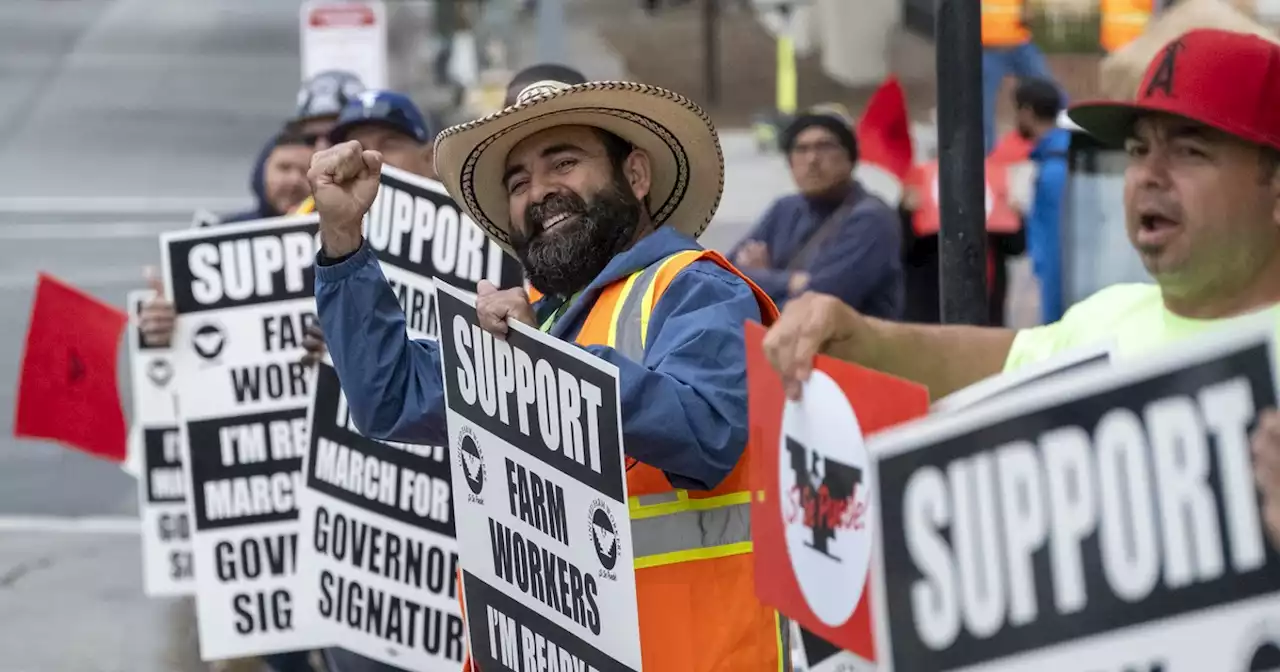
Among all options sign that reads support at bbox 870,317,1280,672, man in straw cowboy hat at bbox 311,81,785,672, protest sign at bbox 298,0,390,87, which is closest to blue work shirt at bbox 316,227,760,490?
man in straw cowboy hat at bbox 311,81,785,672

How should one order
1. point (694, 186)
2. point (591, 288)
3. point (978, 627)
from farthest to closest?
1. point (694, 186)
2. point (591, 288)
3. point (978, 627)

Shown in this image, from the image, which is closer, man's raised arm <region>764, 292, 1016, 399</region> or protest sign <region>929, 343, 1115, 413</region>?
protest sign <region>929, 343, 1115, 413</region>

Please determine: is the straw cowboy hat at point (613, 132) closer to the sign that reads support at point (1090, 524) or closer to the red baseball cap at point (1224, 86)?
the red baseball cap at point (1224, 86)

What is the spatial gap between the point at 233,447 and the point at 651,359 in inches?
109

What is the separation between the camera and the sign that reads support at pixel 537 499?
3.33m

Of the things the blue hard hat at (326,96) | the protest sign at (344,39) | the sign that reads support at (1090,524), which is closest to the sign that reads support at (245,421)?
the blue hard hat at (326,96)

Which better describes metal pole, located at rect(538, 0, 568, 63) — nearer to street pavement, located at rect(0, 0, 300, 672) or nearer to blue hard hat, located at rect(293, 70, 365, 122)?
street pavement, located at rect(0, 0, 300, 672)

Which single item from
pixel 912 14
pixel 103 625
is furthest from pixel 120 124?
pixel 103 625

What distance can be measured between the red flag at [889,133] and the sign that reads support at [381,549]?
16.9 feet

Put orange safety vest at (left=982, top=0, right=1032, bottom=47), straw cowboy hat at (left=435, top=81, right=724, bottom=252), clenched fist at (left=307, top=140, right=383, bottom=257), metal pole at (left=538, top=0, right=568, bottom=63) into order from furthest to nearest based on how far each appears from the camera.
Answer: metal pole at (left=538, top=0, right=568, bottom=63) → orange safety vest at (left=982, top=0, right=1032, bottom=47) → straw cowboy hat at (left=435, top=81, right=724, bottom=252) → clenched fist at (left=307, top=140, right=383, bottom=257)

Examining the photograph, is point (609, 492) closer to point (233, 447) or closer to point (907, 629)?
point (907, 629)

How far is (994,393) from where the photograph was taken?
2570mm

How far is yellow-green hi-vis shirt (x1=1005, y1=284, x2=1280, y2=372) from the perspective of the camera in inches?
112

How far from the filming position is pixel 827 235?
28.1ft
